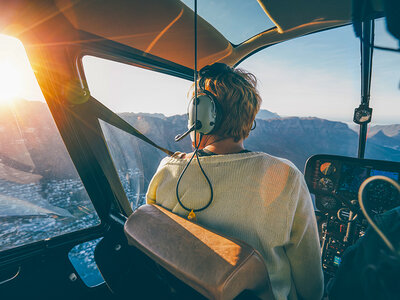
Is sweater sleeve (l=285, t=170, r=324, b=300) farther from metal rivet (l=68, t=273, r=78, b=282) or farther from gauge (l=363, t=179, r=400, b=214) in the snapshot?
metal rivet (l=68, t=273, r=78, b=282)

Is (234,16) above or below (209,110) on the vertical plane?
above

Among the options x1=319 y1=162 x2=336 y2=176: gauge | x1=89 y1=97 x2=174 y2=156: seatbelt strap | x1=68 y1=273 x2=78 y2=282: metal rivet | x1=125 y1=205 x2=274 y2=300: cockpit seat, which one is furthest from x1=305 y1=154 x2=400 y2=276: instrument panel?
x1=68 y1=273 x2=78 y2=282: metal rivet

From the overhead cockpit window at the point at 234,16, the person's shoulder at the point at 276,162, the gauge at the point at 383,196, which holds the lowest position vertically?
the gauge at the point at 383,196

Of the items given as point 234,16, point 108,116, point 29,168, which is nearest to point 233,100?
point 234,16

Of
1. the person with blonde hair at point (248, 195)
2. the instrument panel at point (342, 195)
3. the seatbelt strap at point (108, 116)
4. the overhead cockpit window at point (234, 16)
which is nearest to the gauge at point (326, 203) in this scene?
the instrument panel at point (342, 195)

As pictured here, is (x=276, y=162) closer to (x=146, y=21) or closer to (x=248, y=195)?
(x=248, y=195)

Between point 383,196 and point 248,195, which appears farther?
point 383,196

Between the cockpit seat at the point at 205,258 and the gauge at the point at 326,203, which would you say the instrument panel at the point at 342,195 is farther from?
the cockpit seat at the point at 205,258
